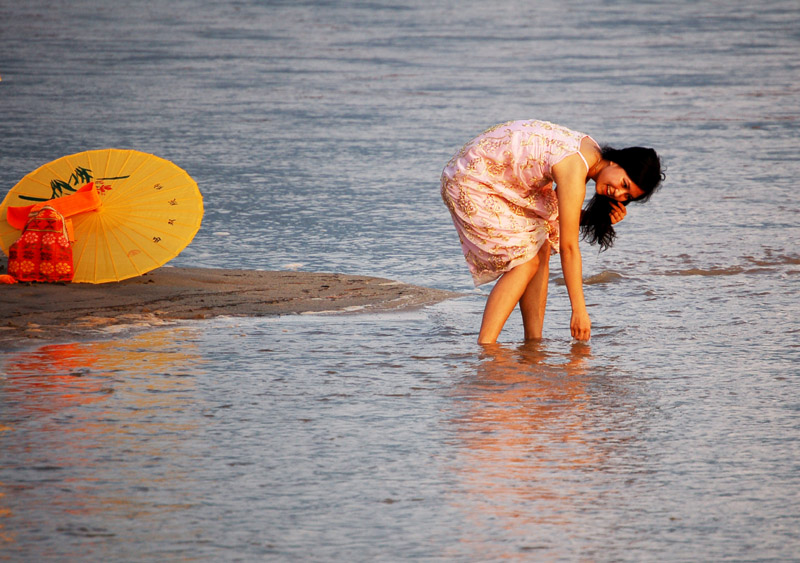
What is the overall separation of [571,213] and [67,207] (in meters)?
2.47

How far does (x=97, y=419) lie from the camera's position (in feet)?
12.7

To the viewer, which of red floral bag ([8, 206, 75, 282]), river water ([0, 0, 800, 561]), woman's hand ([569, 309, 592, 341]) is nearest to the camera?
river water ([0, 0, 800, 561])

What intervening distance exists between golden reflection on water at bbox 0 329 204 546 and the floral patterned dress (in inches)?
48.0

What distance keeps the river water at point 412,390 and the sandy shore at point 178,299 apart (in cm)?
18

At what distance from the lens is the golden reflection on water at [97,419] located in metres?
3.26

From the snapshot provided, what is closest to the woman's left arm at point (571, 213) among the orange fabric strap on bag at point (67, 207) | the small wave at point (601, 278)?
the small wave at point (601, 278)

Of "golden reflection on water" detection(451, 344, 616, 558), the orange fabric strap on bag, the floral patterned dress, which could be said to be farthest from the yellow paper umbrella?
"golden reflection on water" detection(451, 344, 616, 558)

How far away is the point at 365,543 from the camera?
2.98 metres

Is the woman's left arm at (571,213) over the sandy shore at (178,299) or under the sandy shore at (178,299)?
over

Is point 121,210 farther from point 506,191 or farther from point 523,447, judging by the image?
point 523,447

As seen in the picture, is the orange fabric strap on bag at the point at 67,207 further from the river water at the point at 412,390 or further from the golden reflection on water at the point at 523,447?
the golden reflection on water at the point at 523,447

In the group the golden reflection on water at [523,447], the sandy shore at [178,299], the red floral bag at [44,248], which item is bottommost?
the golden reflection on water at [523,447]

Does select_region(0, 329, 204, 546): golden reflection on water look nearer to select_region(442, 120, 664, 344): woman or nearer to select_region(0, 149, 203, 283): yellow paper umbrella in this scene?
select_region(0, 149, 203, 283): yellow paper umbrella

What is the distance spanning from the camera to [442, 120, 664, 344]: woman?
463 centimetres
